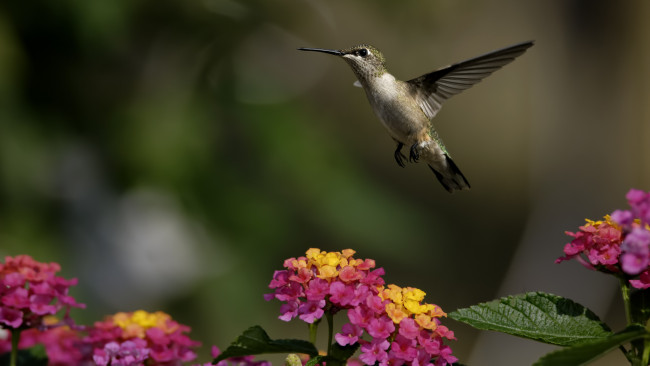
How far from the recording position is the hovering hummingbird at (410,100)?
1765mm

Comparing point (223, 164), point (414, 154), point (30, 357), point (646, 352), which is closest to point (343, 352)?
point (646, 352)

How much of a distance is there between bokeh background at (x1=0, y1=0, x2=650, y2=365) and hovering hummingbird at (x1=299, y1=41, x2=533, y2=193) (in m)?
2.12

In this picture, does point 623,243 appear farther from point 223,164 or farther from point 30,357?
point 223,164

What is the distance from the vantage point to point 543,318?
1.13 m

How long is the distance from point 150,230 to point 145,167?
166 centimetres

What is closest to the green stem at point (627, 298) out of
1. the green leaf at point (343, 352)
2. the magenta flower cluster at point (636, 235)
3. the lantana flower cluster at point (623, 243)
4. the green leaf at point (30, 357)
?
the lantana flower cluster at point (623, 243)

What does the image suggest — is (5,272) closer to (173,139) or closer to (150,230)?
(173,139)

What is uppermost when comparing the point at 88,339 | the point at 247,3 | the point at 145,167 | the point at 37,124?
the point at 247,3

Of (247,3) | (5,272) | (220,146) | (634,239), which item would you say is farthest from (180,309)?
(634,239)

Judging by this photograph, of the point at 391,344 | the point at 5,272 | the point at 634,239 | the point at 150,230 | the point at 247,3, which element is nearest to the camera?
the point at 634,239

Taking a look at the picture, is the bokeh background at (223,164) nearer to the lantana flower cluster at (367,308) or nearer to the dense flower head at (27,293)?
the dense flower head at (27,293)

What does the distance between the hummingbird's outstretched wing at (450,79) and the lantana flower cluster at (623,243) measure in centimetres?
46

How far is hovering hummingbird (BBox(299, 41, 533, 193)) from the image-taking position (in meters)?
1.76

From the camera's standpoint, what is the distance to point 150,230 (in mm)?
5438
